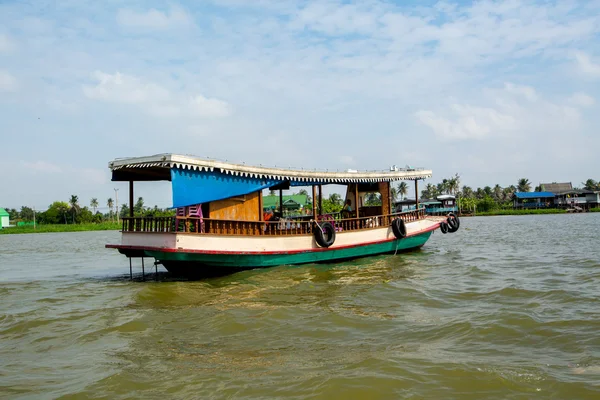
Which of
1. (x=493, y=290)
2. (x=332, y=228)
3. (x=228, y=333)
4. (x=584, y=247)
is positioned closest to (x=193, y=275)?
(x=332, y=228)

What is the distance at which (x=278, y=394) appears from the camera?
375 cm

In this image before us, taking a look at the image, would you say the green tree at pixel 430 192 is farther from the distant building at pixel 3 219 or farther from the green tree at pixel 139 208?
the distant building at pixel 3 219

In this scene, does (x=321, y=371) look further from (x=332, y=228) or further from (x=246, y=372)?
(x=332, y=228)

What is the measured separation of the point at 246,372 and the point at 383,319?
2491 mm

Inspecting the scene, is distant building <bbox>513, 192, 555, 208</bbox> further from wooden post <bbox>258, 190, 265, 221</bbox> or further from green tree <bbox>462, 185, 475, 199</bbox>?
wooden post <bbox>258, 190, 265, 221</bbox>

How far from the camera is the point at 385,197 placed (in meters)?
13.7

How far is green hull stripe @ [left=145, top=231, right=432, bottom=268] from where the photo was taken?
355 inches

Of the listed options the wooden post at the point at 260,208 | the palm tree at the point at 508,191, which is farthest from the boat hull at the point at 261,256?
the palm tree at the point at 508,191

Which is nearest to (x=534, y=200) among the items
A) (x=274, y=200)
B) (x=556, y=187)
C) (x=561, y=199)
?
(x=561, y=199)

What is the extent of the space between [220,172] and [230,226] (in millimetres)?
1170

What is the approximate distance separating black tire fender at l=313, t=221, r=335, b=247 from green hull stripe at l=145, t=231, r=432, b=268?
1.03 ft

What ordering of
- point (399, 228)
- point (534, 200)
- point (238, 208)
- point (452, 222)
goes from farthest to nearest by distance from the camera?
point (534, 200) < point (452, 222) < point (399, 228) < point (238, 208)

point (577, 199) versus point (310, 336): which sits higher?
point (577, 199)

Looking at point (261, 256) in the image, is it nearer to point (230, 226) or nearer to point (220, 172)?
point (230, 226)
